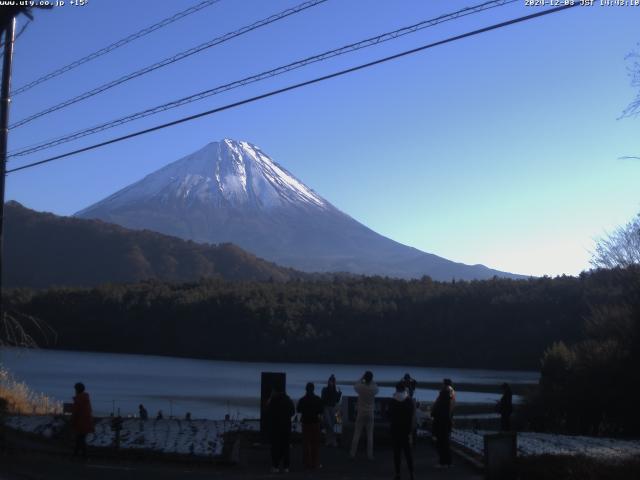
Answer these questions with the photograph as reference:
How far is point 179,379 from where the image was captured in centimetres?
6294

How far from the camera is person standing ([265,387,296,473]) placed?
12.5m

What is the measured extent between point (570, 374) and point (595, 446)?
16267mm

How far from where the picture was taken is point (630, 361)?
27328 millimetres

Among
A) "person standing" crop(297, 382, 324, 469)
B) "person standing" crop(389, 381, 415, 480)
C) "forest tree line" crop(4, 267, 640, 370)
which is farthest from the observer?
"forest tree line" crop(4, 267, 640, 370)

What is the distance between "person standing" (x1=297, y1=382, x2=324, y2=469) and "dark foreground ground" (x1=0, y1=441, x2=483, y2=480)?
0.59 ft

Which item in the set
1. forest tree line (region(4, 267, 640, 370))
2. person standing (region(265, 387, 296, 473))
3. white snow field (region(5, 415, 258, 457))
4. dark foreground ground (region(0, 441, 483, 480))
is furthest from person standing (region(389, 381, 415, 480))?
forest tree line (region(4, 267, 640, 370))

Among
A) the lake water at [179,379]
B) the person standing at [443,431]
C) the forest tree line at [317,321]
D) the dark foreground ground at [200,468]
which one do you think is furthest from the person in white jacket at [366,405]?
the forest tree line at [317,321]

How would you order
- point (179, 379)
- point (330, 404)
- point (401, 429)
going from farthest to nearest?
point (179, 379), point (330, 404), point (401, 429)

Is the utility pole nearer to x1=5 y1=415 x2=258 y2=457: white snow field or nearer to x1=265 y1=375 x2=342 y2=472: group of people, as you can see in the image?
A: x1=5 y1=415 x2=258 y2=457: white snow field

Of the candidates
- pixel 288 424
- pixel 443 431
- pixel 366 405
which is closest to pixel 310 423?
pixel 288 424

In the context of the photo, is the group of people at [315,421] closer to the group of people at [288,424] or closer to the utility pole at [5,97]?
the group of people at [288,424]

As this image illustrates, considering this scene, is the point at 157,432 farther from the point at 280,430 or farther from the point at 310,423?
the point at 280,430

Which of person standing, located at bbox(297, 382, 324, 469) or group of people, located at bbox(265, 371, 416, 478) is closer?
group of people, located at bbox(265, 371, 416, 478)

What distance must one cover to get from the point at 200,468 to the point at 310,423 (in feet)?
5.55
